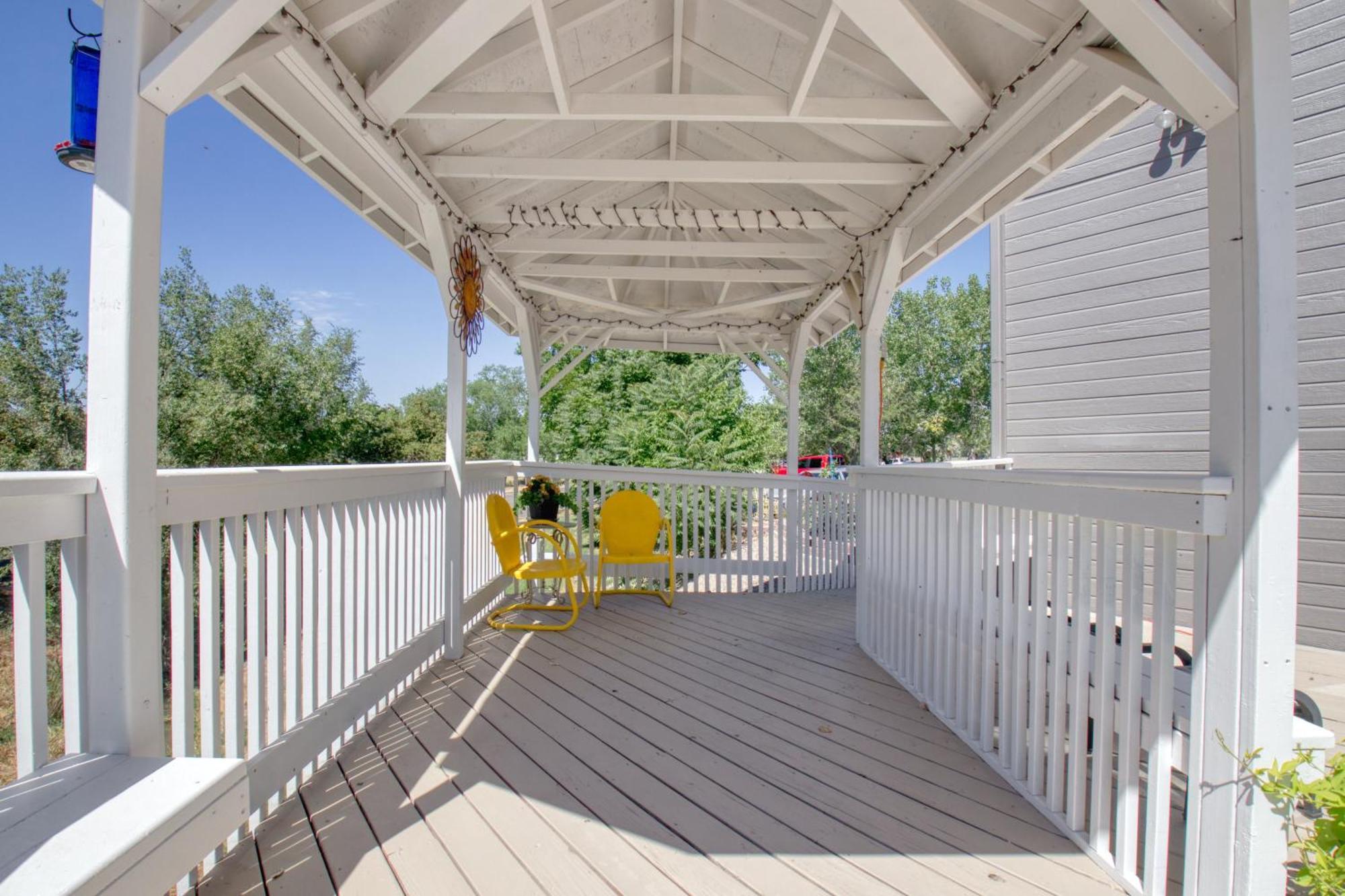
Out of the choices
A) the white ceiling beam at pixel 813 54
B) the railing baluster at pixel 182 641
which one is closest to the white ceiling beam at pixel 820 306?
the white ceiling beam at pixel 813 54

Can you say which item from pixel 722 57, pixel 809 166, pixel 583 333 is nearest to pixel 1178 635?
pixel 809 166

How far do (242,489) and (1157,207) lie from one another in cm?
553

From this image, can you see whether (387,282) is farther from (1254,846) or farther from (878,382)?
(1254,846)

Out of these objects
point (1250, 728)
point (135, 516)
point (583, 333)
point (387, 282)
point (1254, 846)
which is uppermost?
point (387, 282)

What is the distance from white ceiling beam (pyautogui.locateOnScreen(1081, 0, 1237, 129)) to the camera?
144 cm

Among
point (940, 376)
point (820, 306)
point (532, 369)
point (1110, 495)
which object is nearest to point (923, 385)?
point (940, 376)

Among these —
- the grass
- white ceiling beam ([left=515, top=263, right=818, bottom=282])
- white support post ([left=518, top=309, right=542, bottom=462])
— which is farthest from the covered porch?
the grass

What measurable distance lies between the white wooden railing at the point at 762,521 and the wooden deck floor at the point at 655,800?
2.23 m

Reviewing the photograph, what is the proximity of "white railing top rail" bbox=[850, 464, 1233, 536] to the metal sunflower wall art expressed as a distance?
2.57m

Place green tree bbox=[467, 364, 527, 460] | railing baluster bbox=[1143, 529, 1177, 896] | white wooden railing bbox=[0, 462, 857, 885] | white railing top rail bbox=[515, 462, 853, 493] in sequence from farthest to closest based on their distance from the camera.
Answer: green tree bbox=[467, 364, 527, 460] → white railing top rail bbox=[515, 462, 853, 493] → railing baluster bbox=[1143, 529, 1177, 896] → white wooden railing bbox=[0, 462, 857, 885]

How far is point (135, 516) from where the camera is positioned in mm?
1429

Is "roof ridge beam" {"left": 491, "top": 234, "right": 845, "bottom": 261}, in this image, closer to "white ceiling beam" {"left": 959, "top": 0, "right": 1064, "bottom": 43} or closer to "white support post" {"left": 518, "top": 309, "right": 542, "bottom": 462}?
"white support post" {"left": 518, "top": 309, "right": 542, "bottom": 462}

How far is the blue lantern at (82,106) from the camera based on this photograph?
1.48 meters

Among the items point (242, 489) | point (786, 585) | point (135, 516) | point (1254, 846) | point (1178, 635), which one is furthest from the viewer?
point (786, 585)
